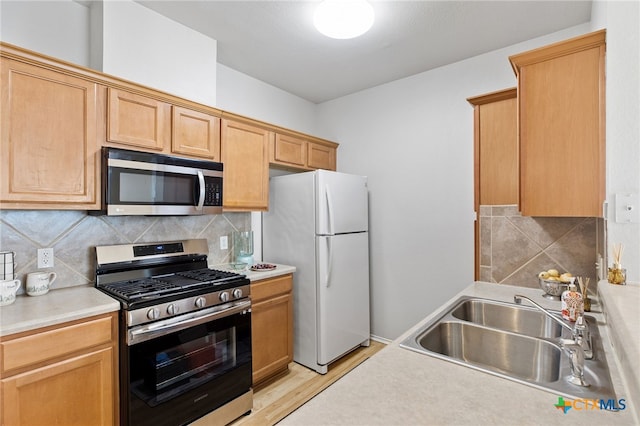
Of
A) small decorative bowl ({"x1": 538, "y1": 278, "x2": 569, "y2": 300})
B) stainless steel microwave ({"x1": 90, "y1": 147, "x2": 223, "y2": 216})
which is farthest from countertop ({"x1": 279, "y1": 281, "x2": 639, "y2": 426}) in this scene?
stainless steel microwave ({"x1": 90, "y1": 147, "x2": 223, "y2": 216})

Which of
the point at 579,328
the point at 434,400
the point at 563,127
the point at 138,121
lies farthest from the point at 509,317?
the point at 138,121

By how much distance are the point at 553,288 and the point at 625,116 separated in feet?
3.68

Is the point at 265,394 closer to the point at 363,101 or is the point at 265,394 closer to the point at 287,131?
the point at 287,131

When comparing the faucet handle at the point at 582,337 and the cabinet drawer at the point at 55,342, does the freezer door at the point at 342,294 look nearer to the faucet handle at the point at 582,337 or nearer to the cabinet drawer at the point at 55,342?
the cabinet drawer at the point at 55,342

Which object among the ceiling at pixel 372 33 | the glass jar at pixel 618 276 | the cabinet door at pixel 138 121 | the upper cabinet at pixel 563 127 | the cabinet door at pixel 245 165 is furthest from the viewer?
the cabinet door at pixel 245 165

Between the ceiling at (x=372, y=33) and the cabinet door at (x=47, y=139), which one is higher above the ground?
the ceiling at (x=372, y=33)

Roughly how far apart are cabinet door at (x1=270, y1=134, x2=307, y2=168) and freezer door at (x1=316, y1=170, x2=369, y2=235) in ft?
1.45

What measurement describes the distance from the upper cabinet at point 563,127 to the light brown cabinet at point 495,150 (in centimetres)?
40

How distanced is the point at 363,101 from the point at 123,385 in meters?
3.20

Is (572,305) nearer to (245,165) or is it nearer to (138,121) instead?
(245,165)

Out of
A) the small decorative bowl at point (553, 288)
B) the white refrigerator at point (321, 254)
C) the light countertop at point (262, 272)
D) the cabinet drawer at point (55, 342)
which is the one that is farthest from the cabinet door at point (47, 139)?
the small decorative bowl at point (553, 288)

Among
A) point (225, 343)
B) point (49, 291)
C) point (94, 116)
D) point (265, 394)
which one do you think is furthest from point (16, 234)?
point (265, 394)

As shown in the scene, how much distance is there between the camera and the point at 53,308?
1.55 meters

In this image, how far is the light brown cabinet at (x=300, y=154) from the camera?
2.95 m
